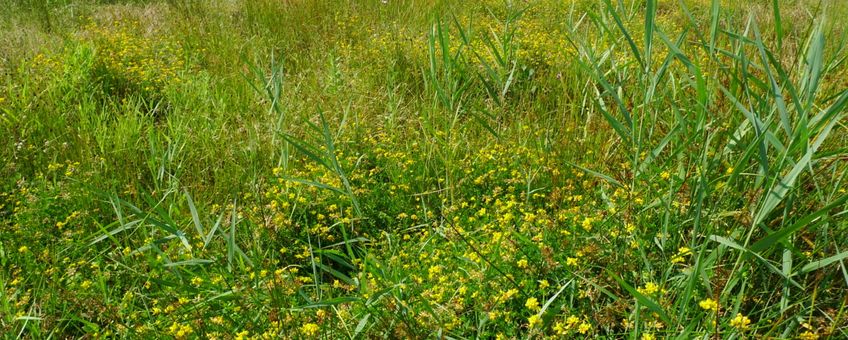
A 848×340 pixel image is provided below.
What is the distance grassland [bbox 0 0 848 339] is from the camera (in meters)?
1.79

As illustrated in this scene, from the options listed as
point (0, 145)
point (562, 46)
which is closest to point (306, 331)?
point (0, 145)

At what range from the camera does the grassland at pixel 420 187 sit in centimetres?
Answer: 179

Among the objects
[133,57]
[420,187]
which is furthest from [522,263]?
[133,57]

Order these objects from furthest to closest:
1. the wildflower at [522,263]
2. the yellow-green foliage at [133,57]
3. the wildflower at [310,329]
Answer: the yellow-green foliage at [133,57] → the wildflower at [522,263] → the wildflower at [310,329]

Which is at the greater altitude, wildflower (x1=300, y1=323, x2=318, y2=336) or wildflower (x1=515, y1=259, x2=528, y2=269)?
wildflower (x1=515, y1=259, x2=528, y2=269)

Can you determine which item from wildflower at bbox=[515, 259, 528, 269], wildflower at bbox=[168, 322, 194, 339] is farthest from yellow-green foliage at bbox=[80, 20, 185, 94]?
wildflower at bbox=[515, 259, 528, 269]

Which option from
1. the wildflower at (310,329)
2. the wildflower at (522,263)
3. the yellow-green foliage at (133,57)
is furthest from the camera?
the yellow-green foliage at (133,57)

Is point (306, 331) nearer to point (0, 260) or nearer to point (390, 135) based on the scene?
point (0, 260)

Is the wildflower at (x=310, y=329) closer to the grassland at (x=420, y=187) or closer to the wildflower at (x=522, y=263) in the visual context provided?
the grassland at (x=420, y=187)

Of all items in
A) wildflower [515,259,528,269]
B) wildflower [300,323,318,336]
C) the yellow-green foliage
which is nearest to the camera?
wildflower [300,323,318,336]

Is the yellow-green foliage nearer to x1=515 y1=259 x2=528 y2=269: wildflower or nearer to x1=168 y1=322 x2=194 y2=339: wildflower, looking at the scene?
x1=168 y1=322 x2=194 y2=339: wildflower

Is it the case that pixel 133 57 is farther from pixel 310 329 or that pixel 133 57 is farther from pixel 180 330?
pixel 310 329

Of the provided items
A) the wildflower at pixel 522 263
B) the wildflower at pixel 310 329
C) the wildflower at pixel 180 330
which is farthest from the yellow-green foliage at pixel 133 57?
the wildflower at pixel 522 263

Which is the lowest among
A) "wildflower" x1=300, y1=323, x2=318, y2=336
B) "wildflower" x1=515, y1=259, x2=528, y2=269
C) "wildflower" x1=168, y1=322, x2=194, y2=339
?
"wildflower" x1=168, y1=322, x2=194, y2=339
